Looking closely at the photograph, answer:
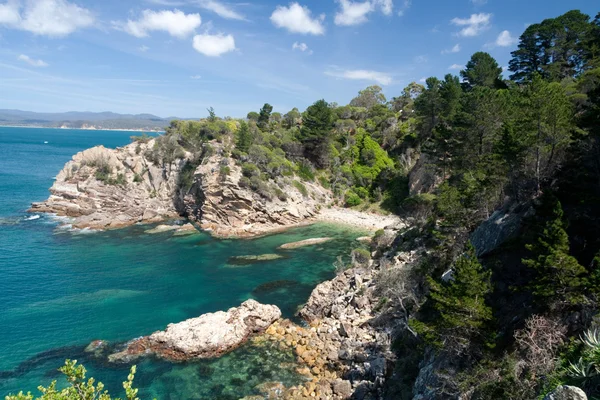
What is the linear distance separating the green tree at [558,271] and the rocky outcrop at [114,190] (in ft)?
187

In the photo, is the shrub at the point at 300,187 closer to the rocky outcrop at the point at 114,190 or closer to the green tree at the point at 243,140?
the green tree at the point at 243,140

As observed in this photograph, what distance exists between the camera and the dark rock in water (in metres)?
33.6

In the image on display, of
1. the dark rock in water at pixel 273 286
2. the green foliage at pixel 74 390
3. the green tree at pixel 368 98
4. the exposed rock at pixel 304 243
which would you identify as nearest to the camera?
→ the green foliage at pixel 74 390

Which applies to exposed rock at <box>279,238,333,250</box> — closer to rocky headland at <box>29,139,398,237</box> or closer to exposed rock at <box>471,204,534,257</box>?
rocky headland at <box>29,139,398,237</box>

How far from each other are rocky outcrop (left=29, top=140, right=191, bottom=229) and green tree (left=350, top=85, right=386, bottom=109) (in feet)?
177

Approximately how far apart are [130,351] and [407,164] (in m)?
56.3

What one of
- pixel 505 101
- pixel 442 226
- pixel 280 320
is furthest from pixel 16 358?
pixel 505 101

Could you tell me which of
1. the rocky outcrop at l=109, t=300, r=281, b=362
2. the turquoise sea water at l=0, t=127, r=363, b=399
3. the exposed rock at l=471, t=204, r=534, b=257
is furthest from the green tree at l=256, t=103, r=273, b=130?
the exposed rock at l=471, t=204, r=534, b=257

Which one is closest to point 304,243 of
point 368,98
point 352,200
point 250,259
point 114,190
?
point 250,259

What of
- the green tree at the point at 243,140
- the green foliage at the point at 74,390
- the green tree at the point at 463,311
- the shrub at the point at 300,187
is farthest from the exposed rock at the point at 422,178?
the green foliage at the point at 74,390

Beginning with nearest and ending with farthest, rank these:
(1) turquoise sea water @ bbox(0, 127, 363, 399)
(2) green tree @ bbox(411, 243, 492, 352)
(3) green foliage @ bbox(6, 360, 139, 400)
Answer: (3) green foliage @ bbox(6, 360, 139, 400), (2) green tree @ bbox(411, 243, 492, 352), (1) turquoise sea water @ bbox(0, 127, 363, 399)

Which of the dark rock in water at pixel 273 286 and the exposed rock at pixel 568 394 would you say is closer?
the exposed rock at pixel 568 394

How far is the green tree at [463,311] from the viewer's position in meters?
13.4

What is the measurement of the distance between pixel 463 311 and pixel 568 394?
5.61 m
